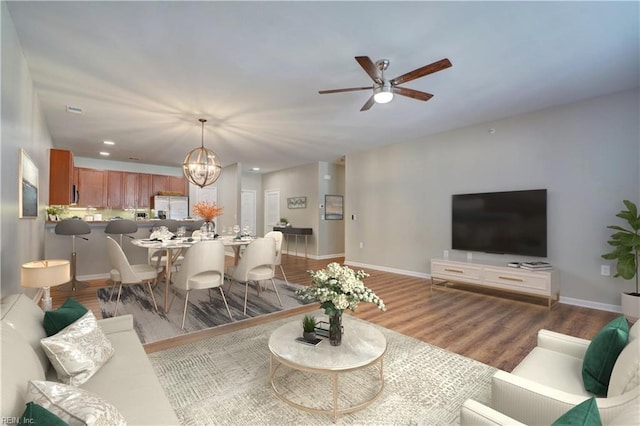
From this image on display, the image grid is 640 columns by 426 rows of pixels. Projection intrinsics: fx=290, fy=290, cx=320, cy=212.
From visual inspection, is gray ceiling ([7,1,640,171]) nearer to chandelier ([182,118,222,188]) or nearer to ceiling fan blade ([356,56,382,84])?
ceiling fan blade ([356,56,382,84])

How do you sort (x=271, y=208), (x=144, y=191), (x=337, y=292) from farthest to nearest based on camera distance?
1. (x=271, y=208)
2. (x=144, y=191)
3. (x=337, y=292)

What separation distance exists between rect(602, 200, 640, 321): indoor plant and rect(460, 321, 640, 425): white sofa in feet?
7.98

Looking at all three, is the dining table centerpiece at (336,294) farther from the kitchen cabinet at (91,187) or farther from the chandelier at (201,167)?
the kitchen cabinet at (91,187)

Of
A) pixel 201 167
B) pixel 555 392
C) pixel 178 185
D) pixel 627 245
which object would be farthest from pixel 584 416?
pixel 178 185

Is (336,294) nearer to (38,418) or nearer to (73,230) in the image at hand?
(38,418)

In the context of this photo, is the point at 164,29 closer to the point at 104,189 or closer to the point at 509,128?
the point at 509,128

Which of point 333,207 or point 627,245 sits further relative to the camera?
point 333,207

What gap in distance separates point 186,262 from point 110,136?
386 centimetres

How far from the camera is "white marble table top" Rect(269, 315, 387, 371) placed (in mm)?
1709

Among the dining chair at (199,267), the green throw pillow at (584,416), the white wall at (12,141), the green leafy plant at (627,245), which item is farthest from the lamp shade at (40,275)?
the green leafy plant at (627,245)

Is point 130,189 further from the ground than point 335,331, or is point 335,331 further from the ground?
point 130,189

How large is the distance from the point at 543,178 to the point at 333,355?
4167 millimetres

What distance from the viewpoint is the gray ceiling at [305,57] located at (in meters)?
2.23

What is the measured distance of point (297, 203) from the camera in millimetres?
8648
